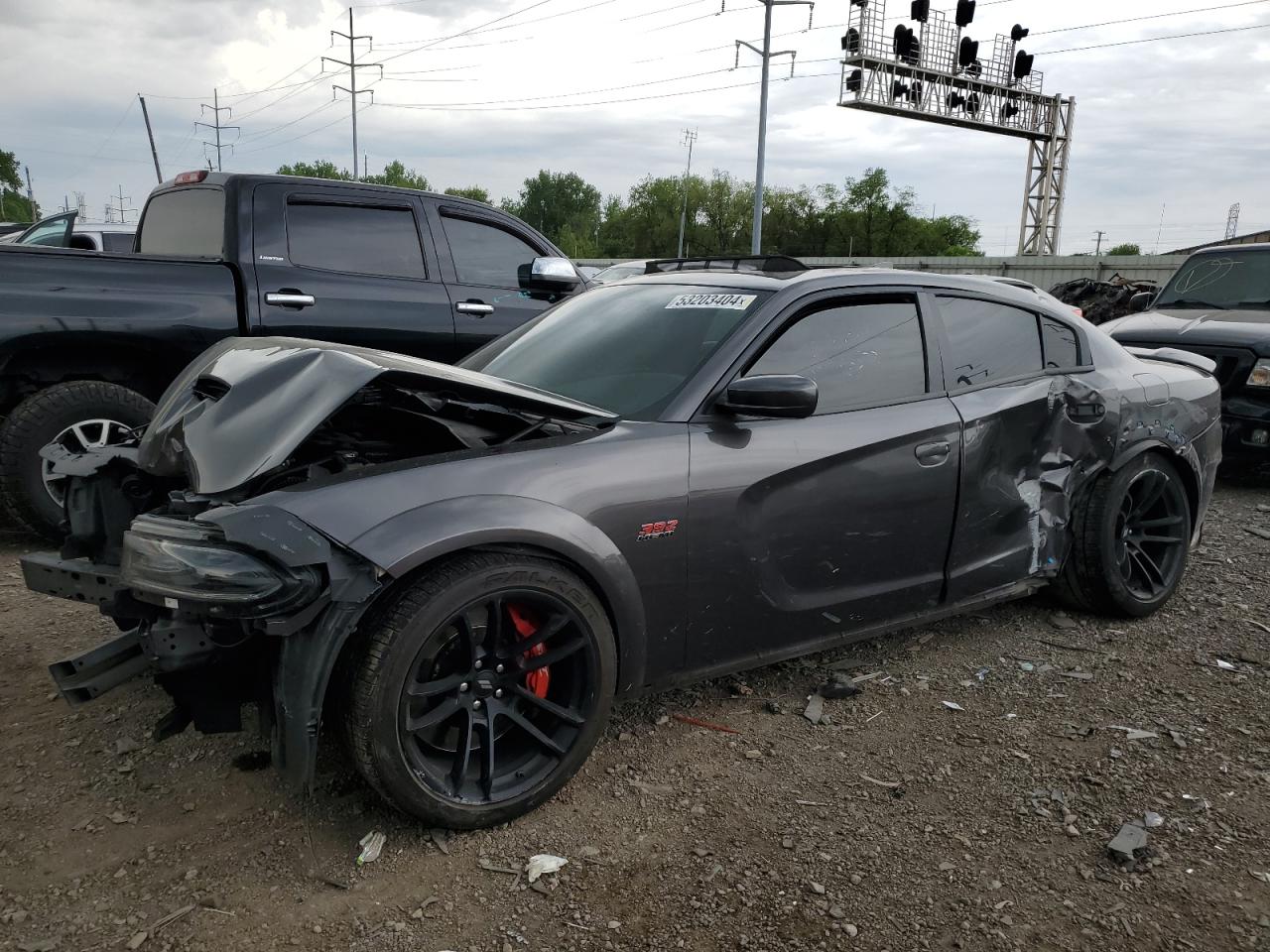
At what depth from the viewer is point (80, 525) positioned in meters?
3.06

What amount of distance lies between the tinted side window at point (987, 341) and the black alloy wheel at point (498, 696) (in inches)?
76.8

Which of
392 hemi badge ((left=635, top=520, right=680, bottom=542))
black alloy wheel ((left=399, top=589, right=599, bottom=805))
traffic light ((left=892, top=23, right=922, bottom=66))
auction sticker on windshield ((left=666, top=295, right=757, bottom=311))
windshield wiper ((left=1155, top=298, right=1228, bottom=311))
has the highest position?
traffic light ((left=892, top=23, right=922, bottom=66))

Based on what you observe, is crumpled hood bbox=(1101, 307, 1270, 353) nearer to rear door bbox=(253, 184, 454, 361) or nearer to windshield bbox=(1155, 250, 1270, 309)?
windshield bbox=(1155, 250, 1270, 309)

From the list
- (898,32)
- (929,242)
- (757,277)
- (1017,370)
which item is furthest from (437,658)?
(929,242)

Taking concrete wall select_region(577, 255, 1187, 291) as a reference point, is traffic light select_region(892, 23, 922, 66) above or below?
above

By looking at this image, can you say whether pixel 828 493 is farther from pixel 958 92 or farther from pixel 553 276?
pixel 958 92

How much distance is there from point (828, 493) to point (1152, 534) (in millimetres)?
2210

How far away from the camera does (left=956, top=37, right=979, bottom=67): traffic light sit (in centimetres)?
3033

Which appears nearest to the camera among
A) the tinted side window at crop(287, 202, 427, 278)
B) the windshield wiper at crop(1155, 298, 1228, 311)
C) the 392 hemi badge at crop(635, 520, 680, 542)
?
the 392 hemi badge at crop(635, 520, 680, 542)

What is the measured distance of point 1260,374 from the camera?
24.5ft

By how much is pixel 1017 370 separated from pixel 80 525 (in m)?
3.55

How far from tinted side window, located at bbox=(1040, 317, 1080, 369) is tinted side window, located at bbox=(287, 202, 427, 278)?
3887 mm

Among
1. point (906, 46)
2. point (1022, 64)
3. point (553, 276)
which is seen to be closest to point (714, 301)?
point (553, 276)

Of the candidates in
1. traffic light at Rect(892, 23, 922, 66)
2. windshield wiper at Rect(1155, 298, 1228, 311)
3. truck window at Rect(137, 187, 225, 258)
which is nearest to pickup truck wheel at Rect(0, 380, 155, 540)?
truck window at Rect(137, 187, 225, 258)
